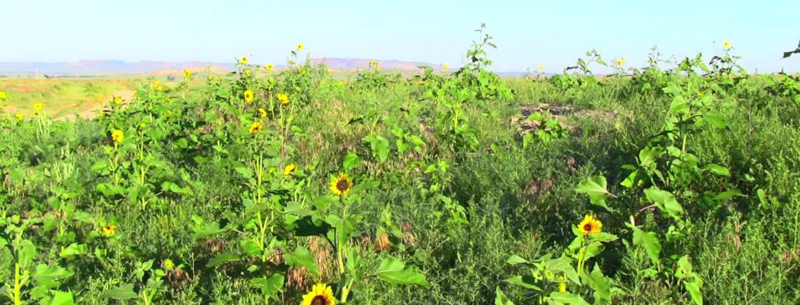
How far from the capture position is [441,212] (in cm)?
329

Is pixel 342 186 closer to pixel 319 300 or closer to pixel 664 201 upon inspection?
pixel 319 300

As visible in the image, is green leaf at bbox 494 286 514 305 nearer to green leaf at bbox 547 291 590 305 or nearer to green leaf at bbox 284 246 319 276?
green leaf at bbox 547 291 590 305

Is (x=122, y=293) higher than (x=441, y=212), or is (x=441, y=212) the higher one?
(x=441, y=212)

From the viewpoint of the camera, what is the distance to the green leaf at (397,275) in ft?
6.98

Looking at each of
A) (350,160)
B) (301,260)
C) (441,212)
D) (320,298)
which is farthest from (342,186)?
(350,160)

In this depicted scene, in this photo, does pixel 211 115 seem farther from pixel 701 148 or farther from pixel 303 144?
pixel 701 148

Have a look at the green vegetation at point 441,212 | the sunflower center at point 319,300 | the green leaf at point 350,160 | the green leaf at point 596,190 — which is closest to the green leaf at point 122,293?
the green vegetation at point 441,212

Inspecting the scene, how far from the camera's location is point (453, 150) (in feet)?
16.0

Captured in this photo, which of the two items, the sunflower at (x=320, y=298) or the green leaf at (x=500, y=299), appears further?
the sunflower at (x=320, y=298)

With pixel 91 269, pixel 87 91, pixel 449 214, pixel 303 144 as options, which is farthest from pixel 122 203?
pixel 87 91

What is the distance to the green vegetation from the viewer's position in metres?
2.40

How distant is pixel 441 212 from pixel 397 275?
3.80 feet

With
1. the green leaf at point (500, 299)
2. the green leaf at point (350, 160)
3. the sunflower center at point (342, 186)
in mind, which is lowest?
the green leaf at point (500, 299)

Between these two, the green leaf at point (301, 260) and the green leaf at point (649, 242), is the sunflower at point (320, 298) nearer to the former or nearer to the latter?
the green leaf at point (301, 260)
